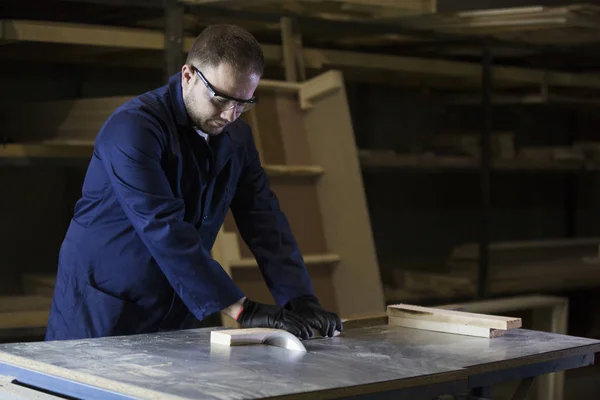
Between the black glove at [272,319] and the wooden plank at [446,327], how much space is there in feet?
1.60

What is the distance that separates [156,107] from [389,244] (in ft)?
14.3

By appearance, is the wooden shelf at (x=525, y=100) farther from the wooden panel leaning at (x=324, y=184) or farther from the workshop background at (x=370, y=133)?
the wooden panel leaning at (x=324, y=184)

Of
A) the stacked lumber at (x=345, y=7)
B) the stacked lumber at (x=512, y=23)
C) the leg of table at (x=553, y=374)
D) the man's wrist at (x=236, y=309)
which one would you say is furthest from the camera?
the stacked lumber at (x=512, y=23)

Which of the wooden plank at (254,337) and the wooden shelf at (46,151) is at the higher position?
the wooden shelf at (46,151)

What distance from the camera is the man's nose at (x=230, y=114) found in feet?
9.86

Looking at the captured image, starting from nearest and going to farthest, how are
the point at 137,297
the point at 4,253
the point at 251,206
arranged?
the point at 137,297 < the point at 251,206 < the point at 4,253

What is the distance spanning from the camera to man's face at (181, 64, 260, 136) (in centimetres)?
294

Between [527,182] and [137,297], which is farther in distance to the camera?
[527,182]

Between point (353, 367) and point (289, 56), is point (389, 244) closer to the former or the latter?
point (289, 56)

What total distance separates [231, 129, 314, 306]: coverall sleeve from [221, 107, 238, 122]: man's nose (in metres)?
0.33

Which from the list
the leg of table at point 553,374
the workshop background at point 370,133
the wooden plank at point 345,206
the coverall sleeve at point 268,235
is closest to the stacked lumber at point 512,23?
the workshop background at point 370,133

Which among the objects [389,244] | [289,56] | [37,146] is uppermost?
[289,56]

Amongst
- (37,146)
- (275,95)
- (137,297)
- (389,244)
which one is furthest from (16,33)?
(389,244)

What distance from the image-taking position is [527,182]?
26.7 feet
